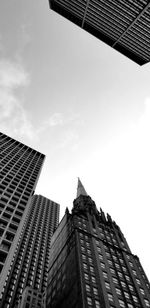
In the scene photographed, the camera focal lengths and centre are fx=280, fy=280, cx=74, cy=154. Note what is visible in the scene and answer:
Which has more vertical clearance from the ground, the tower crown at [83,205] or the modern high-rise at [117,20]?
the tower crown at [83,205]

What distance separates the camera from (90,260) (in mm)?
80125

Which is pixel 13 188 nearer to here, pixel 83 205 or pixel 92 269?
pixel 92 269

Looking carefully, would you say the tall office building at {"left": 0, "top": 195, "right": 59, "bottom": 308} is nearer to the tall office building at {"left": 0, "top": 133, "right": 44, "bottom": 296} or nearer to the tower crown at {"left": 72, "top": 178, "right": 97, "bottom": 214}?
the tower crown at {"left": 72, "top": 178, "right": 97, "bottom": 214}

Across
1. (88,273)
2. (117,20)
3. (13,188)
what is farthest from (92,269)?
(117,20)

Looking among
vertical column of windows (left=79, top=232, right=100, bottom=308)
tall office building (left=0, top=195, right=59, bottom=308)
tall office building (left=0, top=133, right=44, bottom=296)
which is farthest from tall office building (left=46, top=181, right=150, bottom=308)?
tall office building (left=0, top=133, right=44, bottom=296)

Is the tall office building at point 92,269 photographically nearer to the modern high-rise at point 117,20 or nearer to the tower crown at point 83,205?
the tower crown at point 83,205

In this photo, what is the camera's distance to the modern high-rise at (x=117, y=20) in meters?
46.6

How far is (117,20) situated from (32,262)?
110 metres

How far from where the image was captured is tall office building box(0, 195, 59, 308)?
10179 centimetres

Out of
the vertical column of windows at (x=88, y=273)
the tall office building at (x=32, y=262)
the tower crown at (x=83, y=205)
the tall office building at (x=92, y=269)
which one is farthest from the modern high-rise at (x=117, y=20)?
the tall office building at (x=32, y=262)

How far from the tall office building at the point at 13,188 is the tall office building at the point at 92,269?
1034 inches

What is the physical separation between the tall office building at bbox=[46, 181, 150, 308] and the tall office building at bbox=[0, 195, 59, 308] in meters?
19.6

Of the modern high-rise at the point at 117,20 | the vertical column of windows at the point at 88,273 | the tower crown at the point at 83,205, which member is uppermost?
the tower crown at the point at 83,205

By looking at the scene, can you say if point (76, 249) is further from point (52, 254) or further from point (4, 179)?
point (4, 179)
